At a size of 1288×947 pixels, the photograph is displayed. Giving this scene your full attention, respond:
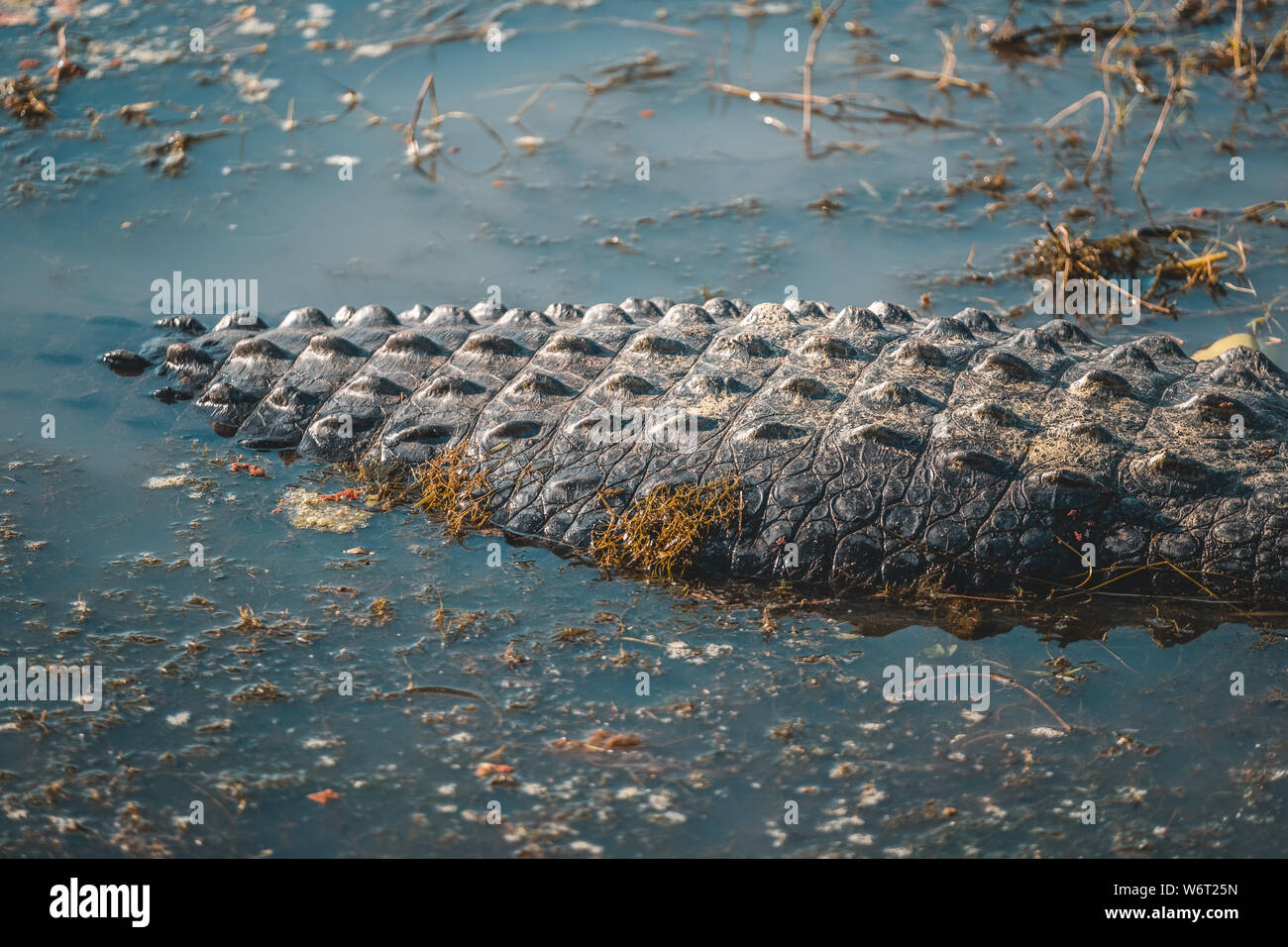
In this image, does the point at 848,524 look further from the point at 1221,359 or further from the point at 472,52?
the point at 472,52

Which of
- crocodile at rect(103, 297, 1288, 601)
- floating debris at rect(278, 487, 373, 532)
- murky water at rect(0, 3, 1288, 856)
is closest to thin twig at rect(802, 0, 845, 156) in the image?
murky water at rect(0, 3, 1288, 856)

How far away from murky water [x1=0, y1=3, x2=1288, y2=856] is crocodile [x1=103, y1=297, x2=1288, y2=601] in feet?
0.71

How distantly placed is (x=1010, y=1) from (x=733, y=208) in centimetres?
350

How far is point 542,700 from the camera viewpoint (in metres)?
4.20

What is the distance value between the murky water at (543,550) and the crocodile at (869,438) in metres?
0.22

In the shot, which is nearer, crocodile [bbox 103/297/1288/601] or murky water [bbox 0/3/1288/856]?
murky water [bbox 0/3/1288/856]

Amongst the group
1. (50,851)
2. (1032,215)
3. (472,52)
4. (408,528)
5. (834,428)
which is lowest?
(50,851)

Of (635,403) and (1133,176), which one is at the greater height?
(1133,176)

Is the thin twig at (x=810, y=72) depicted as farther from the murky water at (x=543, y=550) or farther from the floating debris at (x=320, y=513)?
the floating debris at (x=320, y=513)

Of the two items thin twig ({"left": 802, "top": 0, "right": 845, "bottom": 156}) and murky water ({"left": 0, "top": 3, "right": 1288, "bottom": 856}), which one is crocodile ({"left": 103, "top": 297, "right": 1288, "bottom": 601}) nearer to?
murky water ({"left": 0, "top": 3, "right": 1288, "bottom": 856})

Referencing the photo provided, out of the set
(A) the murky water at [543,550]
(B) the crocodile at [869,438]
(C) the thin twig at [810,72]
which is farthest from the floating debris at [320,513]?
(C) the thin twig at [810,72]

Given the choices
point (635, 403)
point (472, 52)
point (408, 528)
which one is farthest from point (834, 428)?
point (472, 52)

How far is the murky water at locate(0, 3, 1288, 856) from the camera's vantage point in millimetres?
Result: 3824

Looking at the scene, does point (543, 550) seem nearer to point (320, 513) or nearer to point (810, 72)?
point (320, 513)
